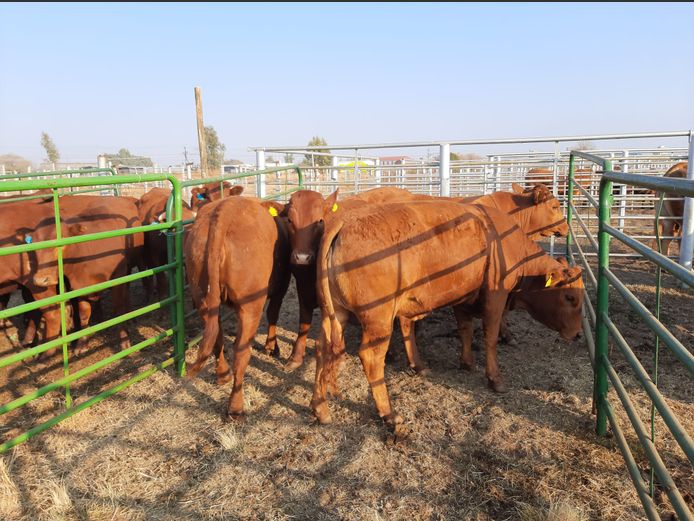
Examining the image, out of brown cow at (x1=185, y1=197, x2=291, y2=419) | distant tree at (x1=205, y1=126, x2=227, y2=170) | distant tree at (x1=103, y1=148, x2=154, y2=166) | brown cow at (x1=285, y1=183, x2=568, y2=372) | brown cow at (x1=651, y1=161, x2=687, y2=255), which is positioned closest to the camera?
brown cow at (x1=185, y1=197, x2=291, y2=419)

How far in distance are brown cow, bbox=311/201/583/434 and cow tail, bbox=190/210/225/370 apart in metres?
0.82

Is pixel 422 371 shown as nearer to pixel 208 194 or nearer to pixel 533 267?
pixel 533 267

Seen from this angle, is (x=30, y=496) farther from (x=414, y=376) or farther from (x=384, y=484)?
(x=414, y=376)

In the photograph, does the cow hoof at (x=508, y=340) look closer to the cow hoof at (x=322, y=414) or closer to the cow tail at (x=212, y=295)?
the cow hoof at (x=322, y=414)

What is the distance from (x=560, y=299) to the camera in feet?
15.6

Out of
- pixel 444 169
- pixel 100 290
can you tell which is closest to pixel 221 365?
pixel 100 290

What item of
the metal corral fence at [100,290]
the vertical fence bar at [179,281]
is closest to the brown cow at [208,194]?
the metal corral fence at [100,290]

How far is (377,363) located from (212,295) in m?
1.38

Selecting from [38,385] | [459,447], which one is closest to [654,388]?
[459,447]

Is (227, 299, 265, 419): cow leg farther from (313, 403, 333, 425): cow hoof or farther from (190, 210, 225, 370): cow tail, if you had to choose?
(313, 403, 333, 425): cow hoof

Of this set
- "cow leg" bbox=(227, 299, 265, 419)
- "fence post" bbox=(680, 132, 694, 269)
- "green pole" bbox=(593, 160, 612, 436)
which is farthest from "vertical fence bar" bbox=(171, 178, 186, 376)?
"fence post" bbox=(680, 132, 694, 269)

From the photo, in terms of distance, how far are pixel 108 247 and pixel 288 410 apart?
106 inches

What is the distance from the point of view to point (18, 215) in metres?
5.20

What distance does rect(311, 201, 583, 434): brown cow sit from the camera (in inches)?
142
